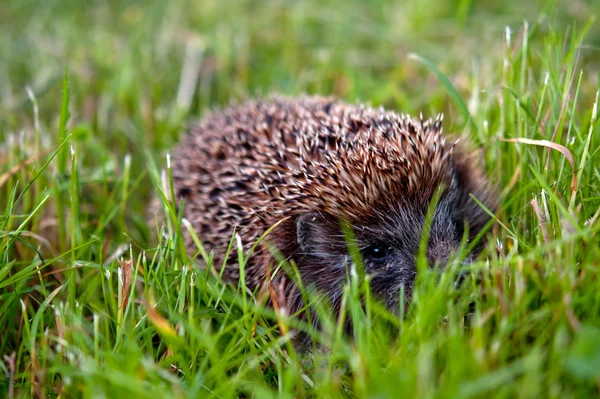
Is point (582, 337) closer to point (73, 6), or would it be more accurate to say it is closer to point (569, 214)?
point (569, 214)

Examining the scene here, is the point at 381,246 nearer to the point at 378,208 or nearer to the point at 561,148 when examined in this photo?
the point at 378,208

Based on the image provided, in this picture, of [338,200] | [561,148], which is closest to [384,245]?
[338,200]

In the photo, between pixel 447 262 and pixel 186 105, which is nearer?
pixel 447 262

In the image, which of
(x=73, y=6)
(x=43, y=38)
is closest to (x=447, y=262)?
(x=43, y=38)

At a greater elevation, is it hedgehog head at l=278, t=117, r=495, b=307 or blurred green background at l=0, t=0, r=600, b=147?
blurred green background at l=0, t=0, r=600, b=147

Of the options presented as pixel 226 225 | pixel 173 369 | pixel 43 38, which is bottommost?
pixel 173 369

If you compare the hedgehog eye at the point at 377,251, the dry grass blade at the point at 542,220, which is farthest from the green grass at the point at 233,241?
the hedgehog eye at the point at 377,251

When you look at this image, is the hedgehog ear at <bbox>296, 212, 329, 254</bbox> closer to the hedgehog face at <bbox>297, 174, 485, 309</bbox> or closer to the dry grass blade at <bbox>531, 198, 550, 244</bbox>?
the hedgehog face at <bbox>297, 174, 485, 309</bbox>

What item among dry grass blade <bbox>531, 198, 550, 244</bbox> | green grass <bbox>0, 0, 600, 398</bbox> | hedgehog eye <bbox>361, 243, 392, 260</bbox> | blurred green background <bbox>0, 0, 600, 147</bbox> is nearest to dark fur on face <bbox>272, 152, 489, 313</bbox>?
hedgehog eye <bbox>361, 243, 392, 260</bbox>

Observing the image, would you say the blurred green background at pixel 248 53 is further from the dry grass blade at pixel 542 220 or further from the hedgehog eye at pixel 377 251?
the dry grass blade at pixel 542 220
